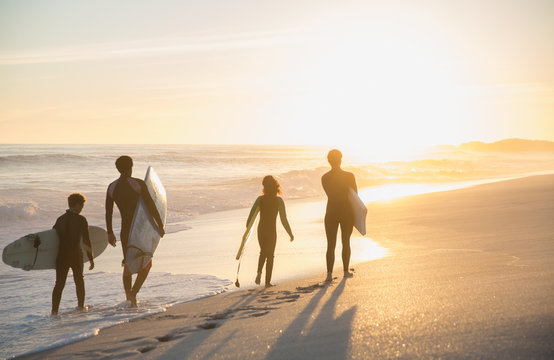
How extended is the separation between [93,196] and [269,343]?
67.8 ft

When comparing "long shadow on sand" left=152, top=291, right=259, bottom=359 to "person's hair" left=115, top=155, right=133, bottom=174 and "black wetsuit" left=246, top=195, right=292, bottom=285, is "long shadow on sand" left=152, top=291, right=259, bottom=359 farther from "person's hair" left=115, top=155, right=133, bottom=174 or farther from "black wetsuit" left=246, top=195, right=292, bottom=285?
"person's hair" left=115, top=155, right=133, bottom=174

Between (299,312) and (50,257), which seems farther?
(50,257)

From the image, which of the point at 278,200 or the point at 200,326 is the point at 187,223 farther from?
the point at 200,326

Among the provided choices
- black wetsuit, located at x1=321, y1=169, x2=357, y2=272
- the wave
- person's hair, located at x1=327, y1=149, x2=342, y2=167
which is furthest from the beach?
the wave

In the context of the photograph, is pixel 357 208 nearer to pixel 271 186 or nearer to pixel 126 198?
pixel 271 186

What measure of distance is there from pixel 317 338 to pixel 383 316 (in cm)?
66

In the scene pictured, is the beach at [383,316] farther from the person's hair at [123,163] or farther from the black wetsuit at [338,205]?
the person's hair at [123,163]

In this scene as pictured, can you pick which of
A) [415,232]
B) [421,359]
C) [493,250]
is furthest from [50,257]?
[415,232]

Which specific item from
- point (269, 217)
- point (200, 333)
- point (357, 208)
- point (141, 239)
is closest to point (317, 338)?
point (200, 333)

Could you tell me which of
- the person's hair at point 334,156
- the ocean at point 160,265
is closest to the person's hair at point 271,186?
the person's hair at point 334,156

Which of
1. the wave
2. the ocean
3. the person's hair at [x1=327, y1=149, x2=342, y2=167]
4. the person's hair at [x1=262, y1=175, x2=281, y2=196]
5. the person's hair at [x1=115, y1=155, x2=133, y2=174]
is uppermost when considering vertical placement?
the person's hair at [x1=115, y1=155, x2=133, y2=174]

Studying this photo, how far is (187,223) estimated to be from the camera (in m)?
15.8

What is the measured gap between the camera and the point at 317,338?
4.09 meters

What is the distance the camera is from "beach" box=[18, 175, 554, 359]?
362 centimetres
